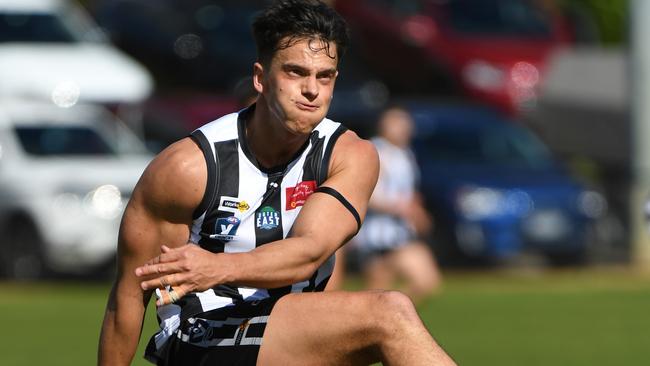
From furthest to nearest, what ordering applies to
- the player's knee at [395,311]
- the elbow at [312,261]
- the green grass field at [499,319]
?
the green grass field at [499,319] → the elbow at [312,261] → the player's knee at [395,311]

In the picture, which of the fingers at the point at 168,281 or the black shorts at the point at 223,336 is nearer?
the fingers at the point at 168,281

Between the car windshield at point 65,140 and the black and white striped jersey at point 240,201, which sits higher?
the black and white striped jersey at point 240,201

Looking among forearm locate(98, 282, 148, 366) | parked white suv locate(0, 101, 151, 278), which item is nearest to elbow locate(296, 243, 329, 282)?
forearm locate(98, 282, 148, 366)

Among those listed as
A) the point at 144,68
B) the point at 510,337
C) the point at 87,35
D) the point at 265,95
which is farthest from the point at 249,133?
the point at 144,68

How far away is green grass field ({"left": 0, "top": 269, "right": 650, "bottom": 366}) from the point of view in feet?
39.5

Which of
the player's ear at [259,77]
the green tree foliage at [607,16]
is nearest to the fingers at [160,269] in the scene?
the player's ear at [259,77]

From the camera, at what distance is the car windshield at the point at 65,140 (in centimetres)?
1848

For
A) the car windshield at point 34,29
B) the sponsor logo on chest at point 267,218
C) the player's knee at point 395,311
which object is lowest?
the car windshield at point 34,29

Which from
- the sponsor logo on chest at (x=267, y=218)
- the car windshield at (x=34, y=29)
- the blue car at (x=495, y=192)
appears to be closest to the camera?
the sponsor logo on chest at (x=267, y=218)

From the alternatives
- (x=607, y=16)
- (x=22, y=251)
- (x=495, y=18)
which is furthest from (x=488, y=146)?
(x=607, y=16)

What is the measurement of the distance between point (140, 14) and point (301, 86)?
59.9 feet

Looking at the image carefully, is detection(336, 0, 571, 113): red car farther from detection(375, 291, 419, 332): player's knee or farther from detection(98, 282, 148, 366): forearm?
detection(375, 291, 419, 332): player's knee

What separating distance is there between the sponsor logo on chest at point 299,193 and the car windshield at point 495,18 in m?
16.6

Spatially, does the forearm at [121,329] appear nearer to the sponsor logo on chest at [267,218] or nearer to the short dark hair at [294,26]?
the sponsor logo on chest at [267,218]
